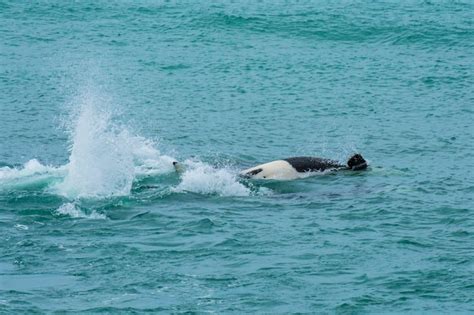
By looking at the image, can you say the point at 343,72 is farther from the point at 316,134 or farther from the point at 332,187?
the point at 332,187

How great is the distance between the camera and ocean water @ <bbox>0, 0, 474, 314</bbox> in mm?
13992

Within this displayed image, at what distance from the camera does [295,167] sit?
20156 millimetres

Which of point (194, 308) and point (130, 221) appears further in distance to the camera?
point (130, 221)

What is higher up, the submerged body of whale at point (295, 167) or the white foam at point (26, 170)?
the white foam at point (26, 170)

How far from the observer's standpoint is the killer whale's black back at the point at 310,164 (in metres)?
20.2

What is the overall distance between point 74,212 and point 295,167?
474cm

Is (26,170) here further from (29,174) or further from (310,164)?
(310,164)

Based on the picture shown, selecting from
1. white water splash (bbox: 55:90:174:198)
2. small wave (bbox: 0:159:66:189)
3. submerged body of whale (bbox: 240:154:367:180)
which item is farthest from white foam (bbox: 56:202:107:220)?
submerged body of whale (bbox: 240:154:367:180)

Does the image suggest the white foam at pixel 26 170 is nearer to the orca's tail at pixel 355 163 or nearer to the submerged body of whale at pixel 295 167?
the submerged body of whale at pixel 295 167

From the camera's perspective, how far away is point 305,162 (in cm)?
2039

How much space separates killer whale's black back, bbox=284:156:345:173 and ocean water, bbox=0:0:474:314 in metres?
0.64

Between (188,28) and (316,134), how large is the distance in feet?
48.6

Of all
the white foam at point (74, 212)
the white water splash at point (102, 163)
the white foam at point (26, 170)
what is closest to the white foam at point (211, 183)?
the white water splash at point (102, 163)

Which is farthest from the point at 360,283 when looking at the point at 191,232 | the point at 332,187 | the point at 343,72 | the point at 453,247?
the point at 343,72
